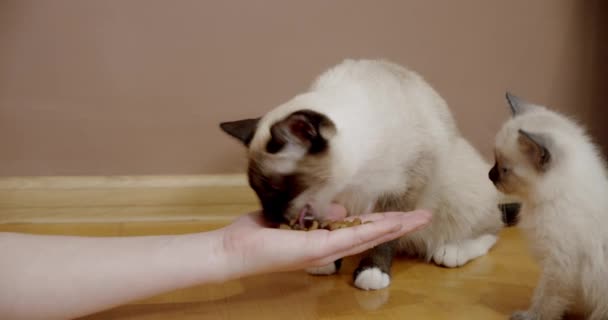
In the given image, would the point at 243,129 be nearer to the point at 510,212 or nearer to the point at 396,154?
the point at 396,154

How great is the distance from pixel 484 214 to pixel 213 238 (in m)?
Result: 0.81

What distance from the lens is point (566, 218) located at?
139 cm

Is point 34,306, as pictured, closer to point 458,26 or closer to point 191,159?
point 191,159

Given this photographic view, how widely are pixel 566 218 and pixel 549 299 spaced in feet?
0.60

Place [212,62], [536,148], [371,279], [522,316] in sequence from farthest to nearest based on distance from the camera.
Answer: [212,62], [371,279], [522,316], [536,148]

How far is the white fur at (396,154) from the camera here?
1.55m

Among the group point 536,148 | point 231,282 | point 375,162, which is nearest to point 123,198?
point 231,282

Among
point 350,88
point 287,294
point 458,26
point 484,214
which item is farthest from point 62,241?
point 458,26

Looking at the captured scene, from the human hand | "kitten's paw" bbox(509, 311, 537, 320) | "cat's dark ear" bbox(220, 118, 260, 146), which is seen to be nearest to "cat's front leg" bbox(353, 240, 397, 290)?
the human hand

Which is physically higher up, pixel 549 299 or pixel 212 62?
A: pixel 212 62

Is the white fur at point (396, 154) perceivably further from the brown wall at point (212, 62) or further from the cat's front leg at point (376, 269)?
the brown wall at point (212, 62)

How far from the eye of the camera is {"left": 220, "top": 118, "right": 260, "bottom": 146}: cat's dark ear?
63.6 inches

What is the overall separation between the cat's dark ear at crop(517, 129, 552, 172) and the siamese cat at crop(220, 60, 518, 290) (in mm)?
309

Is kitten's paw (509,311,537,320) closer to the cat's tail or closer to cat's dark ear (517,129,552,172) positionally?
cat's dark ear (517,129,552,172)
